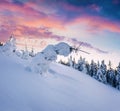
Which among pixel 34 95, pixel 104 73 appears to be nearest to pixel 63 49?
pixel 34 95

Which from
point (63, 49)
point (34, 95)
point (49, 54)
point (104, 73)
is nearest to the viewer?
point (34, 95)

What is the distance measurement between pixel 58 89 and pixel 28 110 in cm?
642

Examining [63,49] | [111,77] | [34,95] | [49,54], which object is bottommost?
[111,77]

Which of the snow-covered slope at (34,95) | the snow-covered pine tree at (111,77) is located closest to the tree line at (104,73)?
the snow-covered pine tree at (111,77)

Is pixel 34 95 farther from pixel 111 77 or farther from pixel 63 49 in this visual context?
pixel 111 77

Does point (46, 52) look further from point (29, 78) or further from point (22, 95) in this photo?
point (22, 95)

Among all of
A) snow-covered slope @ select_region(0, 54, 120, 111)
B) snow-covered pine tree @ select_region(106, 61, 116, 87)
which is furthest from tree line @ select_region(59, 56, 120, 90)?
snow-covered slope @ select_region(0, 54, 120, 111)

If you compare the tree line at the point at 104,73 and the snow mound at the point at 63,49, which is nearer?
the snow mound at the point at 63,49

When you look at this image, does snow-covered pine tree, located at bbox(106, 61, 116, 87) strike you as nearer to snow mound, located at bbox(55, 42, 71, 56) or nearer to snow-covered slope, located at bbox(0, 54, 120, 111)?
snow-covered slope, located at bbox(0, 54, 120, 111)

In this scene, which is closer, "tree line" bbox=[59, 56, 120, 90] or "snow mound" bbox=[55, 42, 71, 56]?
"snow mound" bbox=[55, 42, 71, 56]

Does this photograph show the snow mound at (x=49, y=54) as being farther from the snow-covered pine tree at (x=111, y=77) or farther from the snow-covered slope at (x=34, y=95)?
the snow-covered pine tree at (x=111, y=77)

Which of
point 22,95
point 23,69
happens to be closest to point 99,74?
point 23,69

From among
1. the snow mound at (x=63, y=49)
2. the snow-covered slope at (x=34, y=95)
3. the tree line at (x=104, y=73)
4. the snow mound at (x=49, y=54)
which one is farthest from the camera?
the tree line at (x=104, y=73)

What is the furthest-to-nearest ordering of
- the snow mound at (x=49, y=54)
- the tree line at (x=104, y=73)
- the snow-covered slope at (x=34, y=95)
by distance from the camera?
the tree line at (x=104, y=73), the snow mound at (x=49, y=54), the snow-covered slope at (x=34, y=95)
